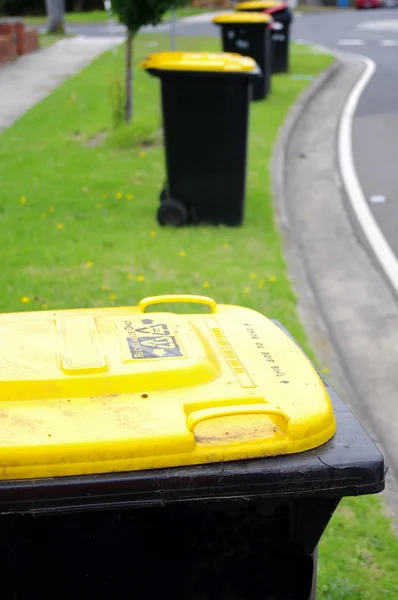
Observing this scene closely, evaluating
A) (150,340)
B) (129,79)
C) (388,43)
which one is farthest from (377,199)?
(388,43)

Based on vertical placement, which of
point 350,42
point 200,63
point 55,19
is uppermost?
point 200,63

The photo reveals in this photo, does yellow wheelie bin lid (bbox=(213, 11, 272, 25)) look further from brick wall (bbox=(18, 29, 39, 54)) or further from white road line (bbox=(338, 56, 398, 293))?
brick wall (bbox=(18, 29, 39, 54))

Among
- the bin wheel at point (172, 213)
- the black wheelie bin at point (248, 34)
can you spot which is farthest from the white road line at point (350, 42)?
the bin wheel at point (172, 213)

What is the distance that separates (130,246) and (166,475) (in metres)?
5.08

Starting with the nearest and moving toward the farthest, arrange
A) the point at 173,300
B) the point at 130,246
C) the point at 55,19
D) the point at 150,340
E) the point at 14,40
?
1. the point at 150,340
2. the point at 173,300
3. the point at 130,246
4. the point at 14,40
5. the point at 55,19

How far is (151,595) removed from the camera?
2.36 metres

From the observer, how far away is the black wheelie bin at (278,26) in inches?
685

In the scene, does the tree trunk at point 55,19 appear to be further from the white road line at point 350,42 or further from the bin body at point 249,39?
the bin body at point 249,39

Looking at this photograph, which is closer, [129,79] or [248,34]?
[129,79]

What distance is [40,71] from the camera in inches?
714

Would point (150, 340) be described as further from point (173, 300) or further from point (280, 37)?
point (280, 37)

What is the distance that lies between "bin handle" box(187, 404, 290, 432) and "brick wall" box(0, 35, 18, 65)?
57.7ft

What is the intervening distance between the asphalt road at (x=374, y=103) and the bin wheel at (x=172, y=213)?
1.80 metres

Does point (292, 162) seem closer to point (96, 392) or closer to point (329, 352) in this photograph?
point (329, 352)
